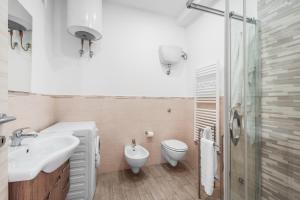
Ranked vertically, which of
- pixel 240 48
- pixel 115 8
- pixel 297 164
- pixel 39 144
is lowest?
pixel 297 164

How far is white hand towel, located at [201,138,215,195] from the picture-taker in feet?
5.46

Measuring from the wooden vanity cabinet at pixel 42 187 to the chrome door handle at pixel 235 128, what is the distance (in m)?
1.32

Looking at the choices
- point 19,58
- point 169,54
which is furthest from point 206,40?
point 19,58

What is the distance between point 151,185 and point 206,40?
2256mm

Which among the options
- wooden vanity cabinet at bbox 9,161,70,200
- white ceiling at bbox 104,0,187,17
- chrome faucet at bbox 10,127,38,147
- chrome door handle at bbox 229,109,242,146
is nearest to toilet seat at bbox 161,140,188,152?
chrome door handle at bbox 229,109,242,146

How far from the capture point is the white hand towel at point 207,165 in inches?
65.5

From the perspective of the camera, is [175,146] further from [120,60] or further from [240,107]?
[120,60]

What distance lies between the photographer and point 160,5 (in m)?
2.47

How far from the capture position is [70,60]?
223 centimetres

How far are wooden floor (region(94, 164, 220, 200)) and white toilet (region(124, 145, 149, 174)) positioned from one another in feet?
0.66

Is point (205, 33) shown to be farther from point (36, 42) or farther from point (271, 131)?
point (36, 42)

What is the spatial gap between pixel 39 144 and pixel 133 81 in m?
1.62

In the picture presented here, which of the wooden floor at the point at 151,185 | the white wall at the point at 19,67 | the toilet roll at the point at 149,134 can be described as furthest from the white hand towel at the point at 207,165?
the white wall at the point at 19,67

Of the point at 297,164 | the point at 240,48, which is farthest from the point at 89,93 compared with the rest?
the point at 297,164
